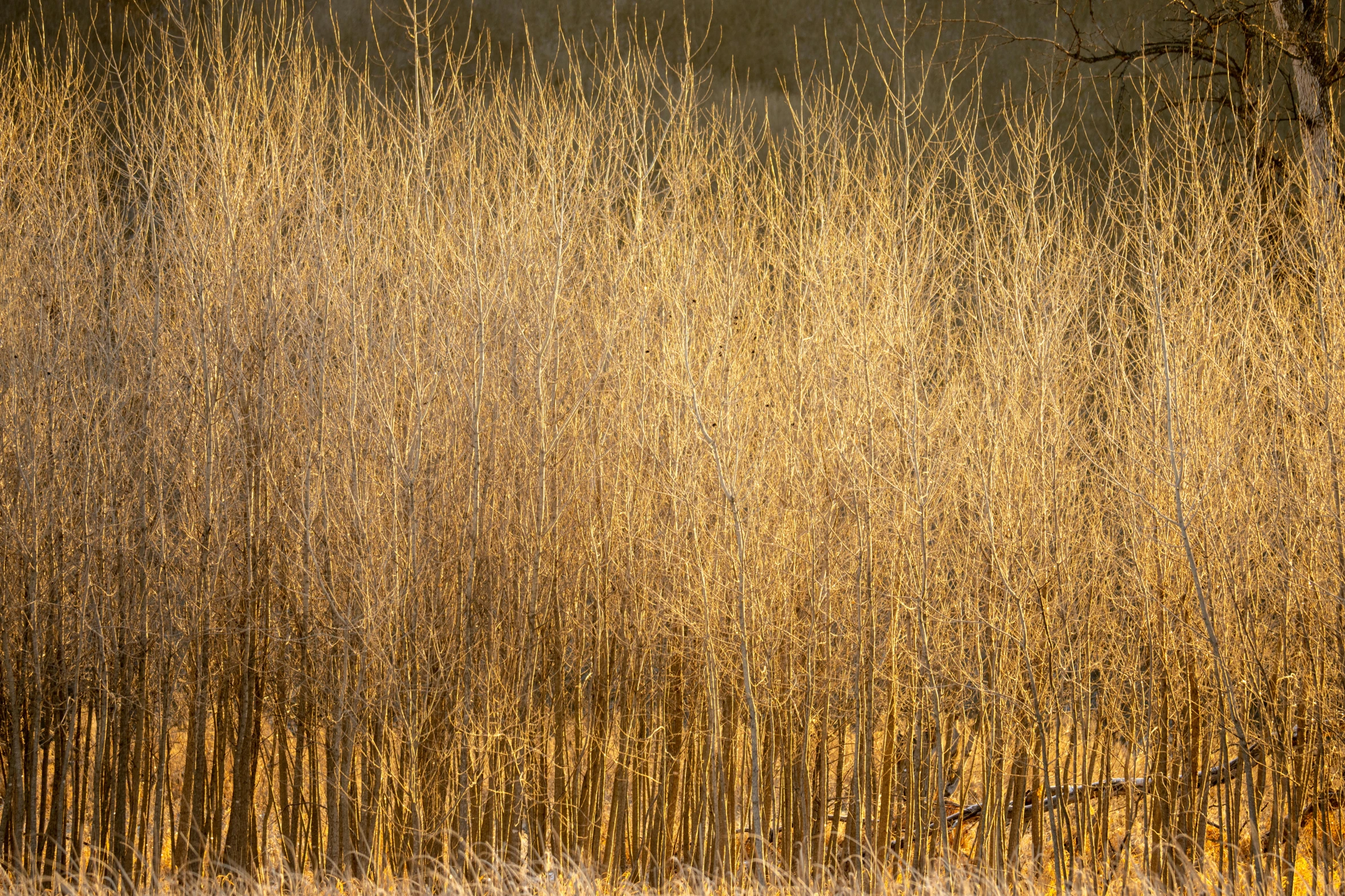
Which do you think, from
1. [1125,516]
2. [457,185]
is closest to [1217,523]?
[1125,516]

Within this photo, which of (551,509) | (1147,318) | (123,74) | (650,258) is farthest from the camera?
(123,74)

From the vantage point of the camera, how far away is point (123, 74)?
17.2 meters

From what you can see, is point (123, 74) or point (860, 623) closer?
point (860, 623)

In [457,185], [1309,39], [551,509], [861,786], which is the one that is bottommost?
[861,786]

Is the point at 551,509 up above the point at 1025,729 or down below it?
above

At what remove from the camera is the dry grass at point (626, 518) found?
24.9ft

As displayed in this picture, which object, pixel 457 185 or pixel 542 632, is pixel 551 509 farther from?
pixel 457 185

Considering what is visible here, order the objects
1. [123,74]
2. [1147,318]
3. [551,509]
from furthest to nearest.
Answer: [123,74]
[551,509]
[1147,318]

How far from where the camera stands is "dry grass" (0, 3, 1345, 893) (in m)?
7.59

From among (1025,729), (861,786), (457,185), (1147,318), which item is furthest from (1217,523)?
(457,185)

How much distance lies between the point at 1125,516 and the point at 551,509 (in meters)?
4.87

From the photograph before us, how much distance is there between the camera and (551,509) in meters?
8.63

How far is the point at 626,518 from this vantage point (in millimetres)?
8453

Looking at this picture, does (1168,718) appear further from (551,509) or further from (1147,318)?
(551,509)
